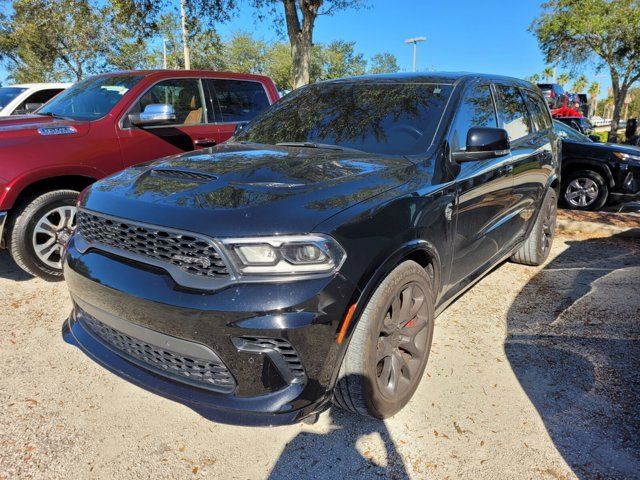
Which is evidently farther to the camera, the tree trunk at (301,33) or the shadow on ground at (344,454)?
the tree trunk at (301,33)

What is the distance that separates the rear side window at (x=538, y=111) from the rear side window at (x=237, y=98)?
309cm

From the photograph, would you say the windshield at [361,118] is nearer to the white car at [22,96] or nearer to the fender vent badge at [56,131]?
the fender vent badge at [56,131]

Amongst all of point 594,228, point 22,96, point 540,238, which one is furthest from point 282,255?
point 22,96

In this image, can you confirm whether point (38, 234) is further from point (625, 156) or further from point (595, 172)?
point (625, 156)

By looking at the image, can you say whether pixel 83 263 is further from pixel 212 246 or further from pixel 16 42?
pixel 16 42

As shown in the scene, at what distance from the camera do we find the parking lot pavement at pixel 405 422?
7.26 feet

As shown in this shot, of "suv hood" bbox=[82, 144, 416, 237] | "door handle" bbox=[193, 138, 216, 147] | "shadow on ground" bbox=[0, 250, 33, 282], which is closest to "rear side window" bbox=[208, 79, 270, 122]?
"door handle" bbox=[193, 138, 216, 147]

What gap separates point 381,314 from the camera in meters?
2.20

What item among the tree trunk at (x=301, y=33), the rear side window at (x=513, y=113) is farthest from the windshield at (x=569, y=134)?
the tree trunk at (x=301, y=33)

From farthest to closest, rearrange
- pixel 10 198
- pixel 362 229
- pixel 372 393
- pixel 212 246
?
pixel 10 198, pixel 372 393, pixel 362 229, pixel 212 246

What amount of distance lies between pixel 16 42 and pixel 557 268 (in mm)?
24099

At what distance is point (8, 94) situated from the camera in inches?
298

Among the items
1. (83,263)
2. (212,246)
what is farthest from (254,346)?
(83,263)

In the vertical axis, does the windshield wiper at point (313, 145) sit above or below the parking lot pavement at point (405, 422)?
above
